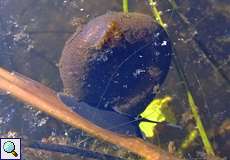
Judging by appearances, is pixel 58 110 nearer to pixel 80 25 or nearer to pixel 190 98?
pixel 80 25

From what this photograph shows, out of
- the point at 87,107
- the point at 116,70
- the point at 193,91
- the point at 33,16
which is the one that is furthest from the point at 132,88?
the point at 33,16

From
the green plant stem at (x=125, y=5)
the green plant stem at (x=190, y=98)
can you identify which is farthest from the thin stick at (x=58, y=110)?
the green plant stem at (x=125, y=5)

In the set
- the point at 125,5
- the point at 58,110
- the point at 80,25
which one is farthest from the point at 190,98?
the point at 80,25

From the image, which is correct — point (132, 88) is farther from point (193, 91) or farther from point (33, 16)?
point (33, 16)

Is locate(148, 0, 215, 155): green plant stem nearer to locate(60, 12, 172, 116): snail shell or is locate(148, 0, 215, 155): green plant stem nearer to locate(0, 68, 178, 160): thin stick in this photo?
locate(60, 12, 172, 116): snail shell

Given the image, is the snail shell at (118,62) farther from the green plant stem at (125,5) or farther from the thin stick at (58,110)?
the green plant stem at (125,5)

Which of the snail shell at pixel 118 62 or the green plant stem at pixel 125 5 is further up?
the green plant stem at pixel 125 5
